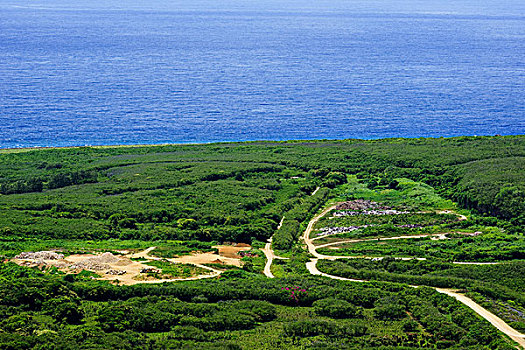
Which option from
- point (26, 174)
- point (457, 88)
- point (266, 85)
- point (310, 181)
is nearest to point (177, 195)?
point (310, 181)

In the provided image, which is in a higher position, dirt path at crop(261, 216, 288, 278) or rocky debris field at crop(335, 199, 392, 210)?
rocky debris field at crop(335, 199, 392, 210)

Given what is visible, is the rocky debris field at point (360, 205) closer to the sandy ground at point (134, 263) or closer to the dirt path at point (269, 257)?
the dirt path at point (269, 257)

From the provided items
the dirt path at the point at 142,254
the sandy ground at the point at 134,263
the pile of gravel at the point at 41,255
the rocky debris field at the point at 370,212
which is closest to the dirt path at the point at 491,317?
the sandy ground at the point at 134,263

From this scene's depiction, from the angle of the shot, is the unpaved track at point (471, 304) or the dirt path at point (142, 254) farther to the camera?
the dirt path at point (142, 254)

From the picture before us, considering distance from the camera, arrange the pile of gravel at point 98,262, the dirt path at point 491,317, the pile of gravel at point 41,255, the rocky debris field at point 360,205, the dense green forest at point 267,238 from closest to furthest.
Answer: the dirt path at point 491,317 → the dense green forest at point 267,238 → the pile of gravel at point 98,262 → the pile of gravel at point 41,255 → the rocky debris field at point 360,205

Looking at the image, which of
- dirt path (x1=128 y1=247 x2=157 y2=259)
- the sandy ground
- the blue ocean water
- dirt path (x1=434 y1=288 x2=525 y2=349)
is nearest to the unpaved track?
dirt path (x1=434 y1=288 x2=525 y2=349)

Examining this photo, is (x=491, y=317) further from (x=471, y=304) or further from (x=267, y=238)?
(x=267, y=238)

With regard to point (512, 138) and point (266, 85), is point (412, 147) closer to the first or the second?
point (512, 138)

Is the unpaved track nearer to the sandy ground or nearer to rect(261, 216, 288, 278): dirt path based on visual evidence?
rect(261, 216, 288, 278): dirt path

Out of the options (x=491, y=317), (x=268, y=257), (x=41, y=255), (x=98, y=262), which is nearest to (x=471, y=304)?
(x=491, y=317)
